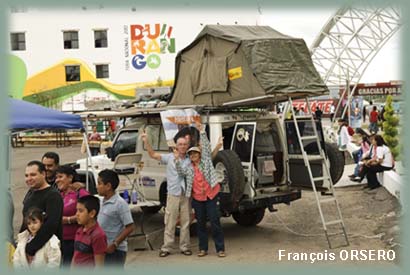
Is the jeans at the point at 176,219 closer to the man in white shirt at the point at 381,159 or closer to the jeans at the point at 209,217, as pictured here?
the jeans at the point at 209,217

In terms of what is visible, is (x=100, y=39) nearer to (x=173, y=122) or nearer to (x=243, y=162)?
(x=173, y=122)

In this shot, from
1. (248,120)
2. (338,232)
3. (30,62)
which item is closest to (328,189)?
(338,232)

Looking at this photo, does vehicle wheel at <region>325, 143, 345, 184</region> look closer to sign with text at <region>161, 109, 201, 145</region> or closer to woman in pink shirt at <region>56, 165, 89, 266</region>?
sign with text at <region>161, 109, 201, 145</region>

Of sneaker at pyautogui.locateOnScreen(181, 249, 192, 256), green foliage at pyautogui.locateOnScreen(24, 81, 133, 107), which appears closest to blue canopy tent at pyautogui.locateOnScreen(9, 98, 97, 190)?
sneaker at pyautogui.locateOnScreen(181, 249, 192, 256)

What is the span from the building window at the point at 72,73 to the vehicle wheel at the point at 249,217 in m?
39.2

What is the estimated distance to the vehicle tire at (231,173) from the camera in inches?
307

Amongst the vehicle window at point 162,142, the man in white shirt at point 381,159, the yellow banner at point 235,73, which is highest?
the yellow banner at point 235,73

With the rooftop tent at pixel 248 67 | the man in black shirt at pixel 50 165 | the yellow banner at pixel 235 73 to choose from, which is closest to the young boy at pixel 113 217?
the man in black shirt at pixel 50 165

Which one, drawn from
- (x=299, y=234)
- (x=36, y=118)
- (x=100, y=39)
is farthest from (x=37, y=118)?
(x=100, y=39)

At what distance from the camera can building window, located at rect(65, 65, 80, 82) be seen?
46.8m

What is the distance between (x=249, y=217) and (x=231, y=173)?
223 cm

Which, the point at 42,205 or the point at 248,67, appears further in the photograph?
the point at 248,67

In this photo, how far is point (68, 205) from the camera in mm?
5625

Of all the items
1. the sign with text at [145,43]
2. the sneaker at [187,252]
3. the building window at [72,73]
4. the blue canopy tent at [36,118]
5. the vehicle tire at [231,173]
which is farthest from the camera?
the building window at [72,73]
